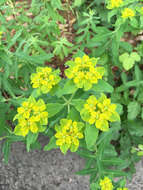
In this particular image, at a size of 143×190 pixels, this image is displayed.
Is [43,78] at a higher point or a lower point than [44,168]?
higher

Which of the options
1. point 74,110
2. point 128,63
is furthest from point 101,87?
point 128,63

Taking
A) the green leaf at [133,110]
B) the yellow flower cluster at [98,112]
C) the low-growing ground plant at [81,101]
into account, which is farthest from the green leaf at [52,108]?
the green leaf at [133,110]

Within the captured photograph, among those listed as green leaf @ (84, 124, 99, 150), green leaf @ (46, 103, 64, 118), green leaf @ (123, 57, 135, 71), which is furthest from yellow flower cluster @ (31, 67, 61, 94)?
green leaf @ (123, 57, 135, 71)

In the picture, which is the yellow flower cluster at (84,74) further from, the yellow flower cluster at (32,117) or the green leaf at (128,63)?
the green leaf at (128,63)

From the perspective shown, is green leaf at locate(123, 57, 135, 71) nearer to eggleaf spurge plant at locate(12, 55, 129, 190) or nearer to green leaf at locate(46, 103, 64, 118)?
eggleaf spurge plant at locate(12, 55, 129, 190)

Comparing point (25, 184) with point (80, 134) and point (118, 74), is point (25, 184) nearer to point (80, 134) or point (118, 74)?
point (80, 134)

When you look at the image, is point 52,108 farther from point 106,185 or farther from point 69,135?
point 106,185

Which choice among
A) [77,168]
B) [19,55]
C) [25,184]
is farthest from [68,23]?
[25,184]
